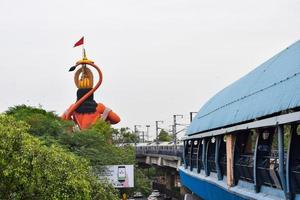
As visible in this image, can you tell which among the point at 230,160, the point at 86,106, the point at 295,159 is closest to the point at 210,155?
the point at 230,160

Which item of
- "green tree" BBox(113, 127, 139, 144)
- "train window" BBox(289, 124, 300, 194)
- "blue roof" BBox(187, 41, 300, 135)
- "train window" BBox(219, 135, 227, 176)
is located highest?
"green tree" BBox(113, 127, 139, 144)

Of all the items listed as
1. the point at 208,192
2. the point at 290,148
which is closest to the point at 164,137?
the point at 208,192

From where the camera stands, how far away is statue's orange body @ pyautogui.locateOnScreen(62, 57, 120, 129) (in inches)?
2616

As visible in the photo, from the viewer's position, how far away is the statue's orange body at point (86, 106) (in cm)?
6644

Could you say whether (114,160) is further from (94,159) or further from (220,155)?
(220,155)

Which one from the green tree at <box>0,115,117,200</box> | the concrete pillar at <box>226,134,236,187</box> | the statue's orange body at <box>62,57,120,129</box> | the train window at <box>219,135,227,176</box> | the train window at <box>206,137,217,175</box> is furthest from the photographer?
the statue's orange body at <box>62,57,120,129</box>

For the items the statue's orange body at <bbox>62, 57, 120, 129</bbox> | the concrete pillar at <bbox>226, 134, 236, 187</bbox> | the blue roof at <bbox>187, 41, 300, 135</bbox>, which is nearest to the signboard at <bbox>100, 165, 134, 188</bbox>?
the blue roof at <bbox>187, 41, 300, 135</bbox>

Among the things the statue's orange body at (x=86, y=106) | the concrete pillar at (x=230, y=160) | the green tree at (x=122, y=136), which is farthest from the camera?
the green tree at (x=122, y=136)

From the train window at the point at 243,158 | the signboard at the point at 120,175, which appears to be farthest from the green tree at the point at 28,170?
the signboard at the point at 120,175

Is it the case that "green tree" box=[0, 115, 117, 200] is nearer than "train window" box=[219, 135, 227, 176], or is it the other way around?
"green tree" box=[0, 115, 117, 200]

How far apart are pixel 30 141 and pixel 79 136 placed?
2551 centimetres

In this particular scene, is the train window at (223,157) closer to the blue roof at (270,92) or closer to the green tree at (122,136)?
the blue roof at (270,92)

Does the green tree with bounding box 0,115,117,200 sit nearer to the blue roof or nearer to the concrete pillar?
the concrete pillar

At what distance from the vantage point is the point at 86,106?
67.2 metres
